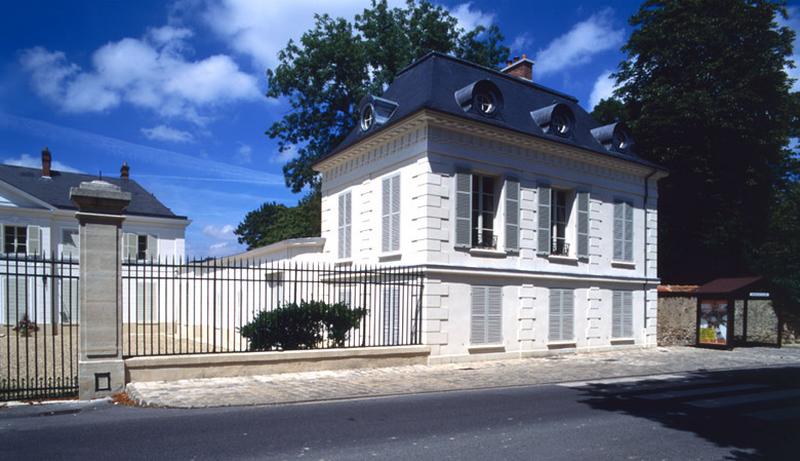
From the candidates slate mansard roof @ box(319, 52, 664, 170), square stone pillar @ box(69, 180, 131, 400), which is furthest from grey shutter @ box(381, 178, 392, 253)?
square stone pillar @ box(69, 180, 131, 400)

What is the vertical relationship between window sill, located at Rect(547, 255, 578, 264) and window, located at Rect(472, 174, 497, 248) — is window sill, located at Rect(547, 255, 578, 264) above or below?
below

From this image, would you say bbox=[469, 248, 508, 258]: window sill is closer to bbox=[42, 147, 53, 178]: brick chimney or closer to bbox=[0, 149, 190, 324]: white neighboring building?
bbox=[0, 149, 190, 324]: white neighboring building

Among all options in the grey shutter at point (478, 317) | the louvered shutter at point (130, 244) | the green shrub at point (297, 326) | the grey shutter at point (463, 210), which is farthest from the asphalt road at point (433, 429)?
Answer: the louvered shutter at point (130, 244)

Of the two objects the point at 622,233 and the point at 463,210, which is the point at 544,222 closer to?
the point at 463,210

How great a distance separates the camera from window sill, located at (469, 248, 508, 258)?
563 inches

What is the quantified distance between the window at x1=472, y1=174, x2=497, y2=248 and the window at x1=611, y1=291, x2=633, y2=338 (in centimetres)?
551

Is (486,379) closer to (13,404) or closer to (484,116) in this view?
(484,116)

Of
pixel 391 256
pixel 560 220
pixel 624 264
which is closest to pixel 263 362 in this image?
pixel 391 256

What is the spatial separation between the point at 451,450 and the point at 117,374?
5.83 m

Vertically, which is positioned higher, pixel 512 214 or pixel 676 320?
pixel 512 214

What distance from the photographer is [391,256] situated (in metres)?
14.6

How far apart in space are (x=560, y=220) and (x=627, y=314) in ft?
13.3

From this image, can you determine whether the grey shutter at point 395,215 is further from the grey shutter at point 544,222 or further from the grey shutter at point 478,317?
the grey shutter at point 544,222

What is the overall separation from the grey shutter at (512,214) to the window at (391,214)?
293cm
